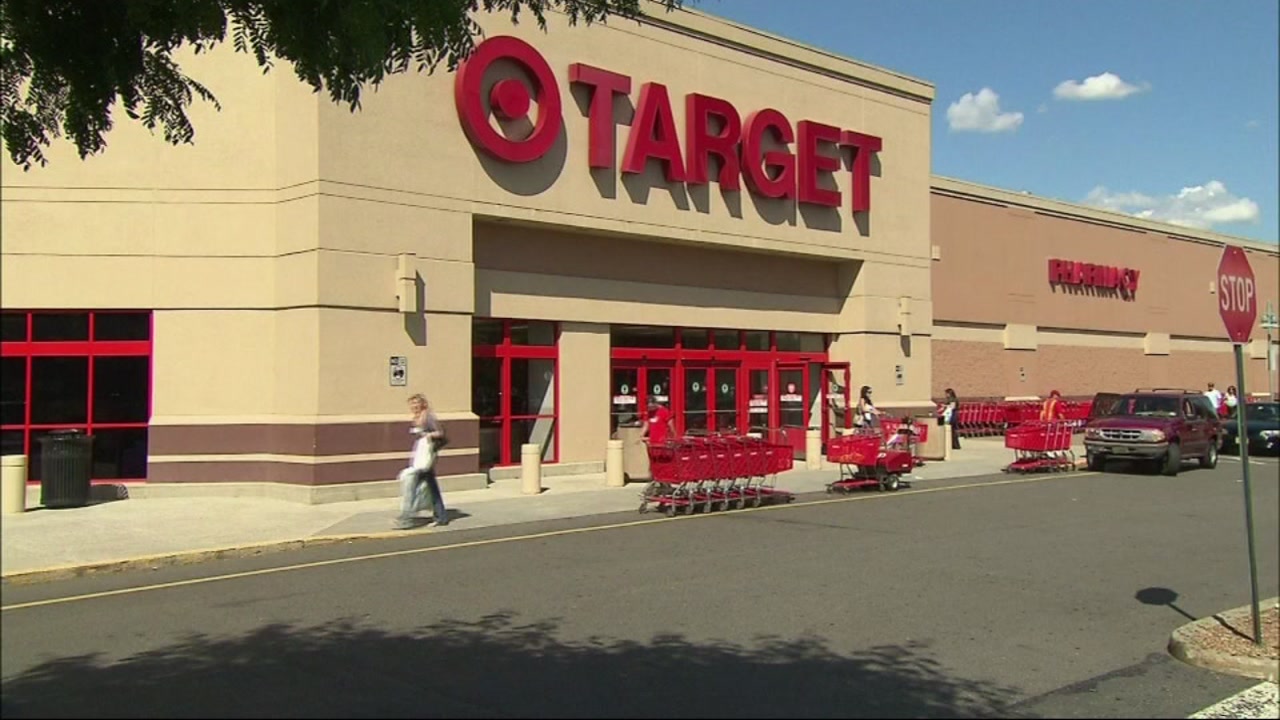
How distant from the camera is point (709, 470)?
51.4ft

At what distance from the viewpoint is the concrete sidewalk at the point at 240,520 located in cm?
1162

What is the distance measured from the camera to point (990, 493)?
723 inches

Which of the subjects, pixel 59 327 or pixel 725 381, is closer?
pixel 59 327

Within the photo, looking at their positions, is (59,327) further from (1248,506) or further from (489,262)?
(1248,506)

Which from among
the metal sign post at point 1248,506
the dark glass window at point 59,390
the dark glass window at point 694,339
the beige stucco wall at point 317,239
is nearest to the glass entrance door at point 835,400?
the dark glass window at point 694,339

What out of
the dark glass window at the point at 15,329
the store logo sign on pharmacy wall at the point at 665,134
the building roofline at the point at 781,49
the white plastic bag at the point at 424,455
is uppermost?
the building roofline at the point at 781,49

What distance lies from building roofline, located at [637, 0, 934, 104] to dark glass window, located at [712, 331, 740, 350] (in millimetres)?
6335

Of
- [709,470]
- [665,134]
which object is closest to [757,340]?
[665,134]

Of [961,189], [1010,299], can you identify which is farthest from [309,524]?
[1010,299]

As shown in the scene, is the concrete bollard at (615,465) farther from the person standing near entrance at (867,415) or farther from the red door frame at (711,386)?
the person standing near entrance at (867,415)

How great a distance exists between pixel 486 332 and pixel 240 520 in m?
6.63

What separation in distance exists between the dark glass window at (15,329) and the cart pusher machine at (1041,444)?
18907mm

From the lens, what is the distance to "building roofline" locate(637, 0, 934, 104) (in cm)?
2205

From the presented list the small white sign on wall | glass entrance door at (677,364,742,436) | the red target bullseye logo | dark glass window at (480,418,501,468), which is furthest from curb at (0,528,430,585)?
glass entrance door at (677,364,742,436)
